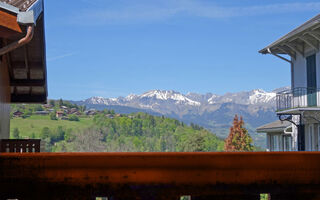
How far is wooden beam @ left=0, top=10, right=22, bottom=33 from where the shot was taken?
5.95 m

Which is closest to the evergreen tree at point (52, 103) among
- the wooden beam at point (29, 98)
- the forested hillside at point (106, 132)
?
the forested hillside at point (106, 132)

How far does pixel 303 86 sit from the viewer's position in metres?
21.2

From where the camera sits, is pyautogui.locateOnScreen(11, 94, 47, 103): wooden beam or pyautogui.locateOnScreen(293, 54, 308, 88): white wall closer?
pyautogui.locateOnScreen(11, 94, 47, 103): wooden beam

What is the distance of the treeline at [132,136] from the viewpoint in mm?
95375

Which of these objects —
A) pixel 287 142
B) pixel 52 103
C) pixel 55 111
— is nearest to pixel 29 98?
pixel 287 142

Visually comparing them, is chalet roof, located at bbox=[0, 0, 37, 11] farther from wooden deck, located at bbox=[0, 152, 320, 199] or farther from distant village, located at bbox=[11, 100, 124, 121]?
distant village, located at bbox=[11, 100, 124, 121]

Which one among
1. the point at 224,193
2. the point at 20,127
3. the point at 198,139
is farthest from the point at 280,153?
the point at 20,127

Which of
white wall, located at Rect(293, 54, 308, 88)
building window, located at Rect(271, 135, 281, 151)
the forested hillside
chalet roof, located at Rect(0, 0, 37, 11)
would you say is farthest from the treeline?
chalet roof, located at Rect(0, 0, 37, 11)

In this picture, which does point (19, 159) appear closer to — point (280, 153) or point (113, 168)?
point (113, 168)

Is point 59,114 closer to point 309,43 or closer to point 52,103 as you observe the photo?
point 52,103

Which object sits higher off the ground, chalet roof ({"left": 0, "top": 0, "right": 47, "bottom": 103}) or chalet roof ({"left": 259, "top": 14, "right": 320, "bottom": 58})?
chalet roof ({"left": 259, "top": 14, "right": 320, "bottom": 58})

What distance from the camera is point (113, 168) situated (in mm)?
1269

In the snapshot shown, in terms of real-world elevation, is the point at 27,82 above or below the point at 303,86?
below

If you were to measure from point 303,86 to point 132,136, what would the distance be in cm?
9098
